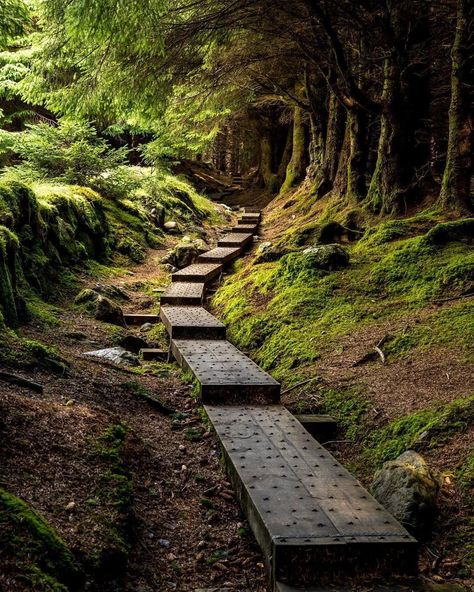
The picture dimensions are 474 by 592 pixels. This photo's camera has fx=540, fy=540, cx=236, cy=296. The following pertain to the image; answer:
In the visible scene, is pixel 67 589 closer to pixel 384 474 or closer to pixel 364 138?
pixel 384 474

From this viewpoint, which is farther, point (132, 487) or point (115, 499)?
point (132, 487)

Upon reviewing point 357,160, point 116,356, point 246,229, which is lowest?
point 116,356

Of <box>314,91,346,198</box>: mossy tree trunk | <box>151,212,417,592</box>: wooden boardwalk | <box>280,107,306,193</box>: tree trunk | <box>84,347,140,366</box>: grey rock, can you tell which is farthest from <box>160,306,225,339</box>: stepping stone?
<box>280,107,306,193</box>: tree trunk

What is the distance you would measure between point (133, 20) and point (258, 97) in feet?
47.1

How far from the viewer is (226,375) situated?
20.2 ft

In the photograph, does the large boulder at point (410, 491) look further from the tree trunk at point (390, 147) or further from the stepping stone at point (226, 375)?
the tree trunk at point (390, 147)

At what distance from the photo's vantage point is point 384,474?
4.04 meters

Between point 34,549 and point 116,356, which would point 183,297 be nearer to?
point 116,356

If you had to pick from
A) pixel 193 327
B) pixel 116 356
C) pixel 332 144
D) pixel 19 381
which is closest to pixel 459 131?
pixel 193 327

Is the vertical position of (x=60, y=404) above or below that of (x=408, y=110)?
below

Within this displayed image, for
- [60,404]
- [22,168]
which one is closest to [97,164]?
[22,168]

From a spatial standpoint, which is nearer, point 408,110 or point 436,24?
point 408,110

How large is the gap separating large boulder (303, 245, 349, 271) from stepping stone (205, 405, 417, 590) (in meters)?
4.59

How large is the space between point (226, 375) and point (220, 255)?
329 inches
